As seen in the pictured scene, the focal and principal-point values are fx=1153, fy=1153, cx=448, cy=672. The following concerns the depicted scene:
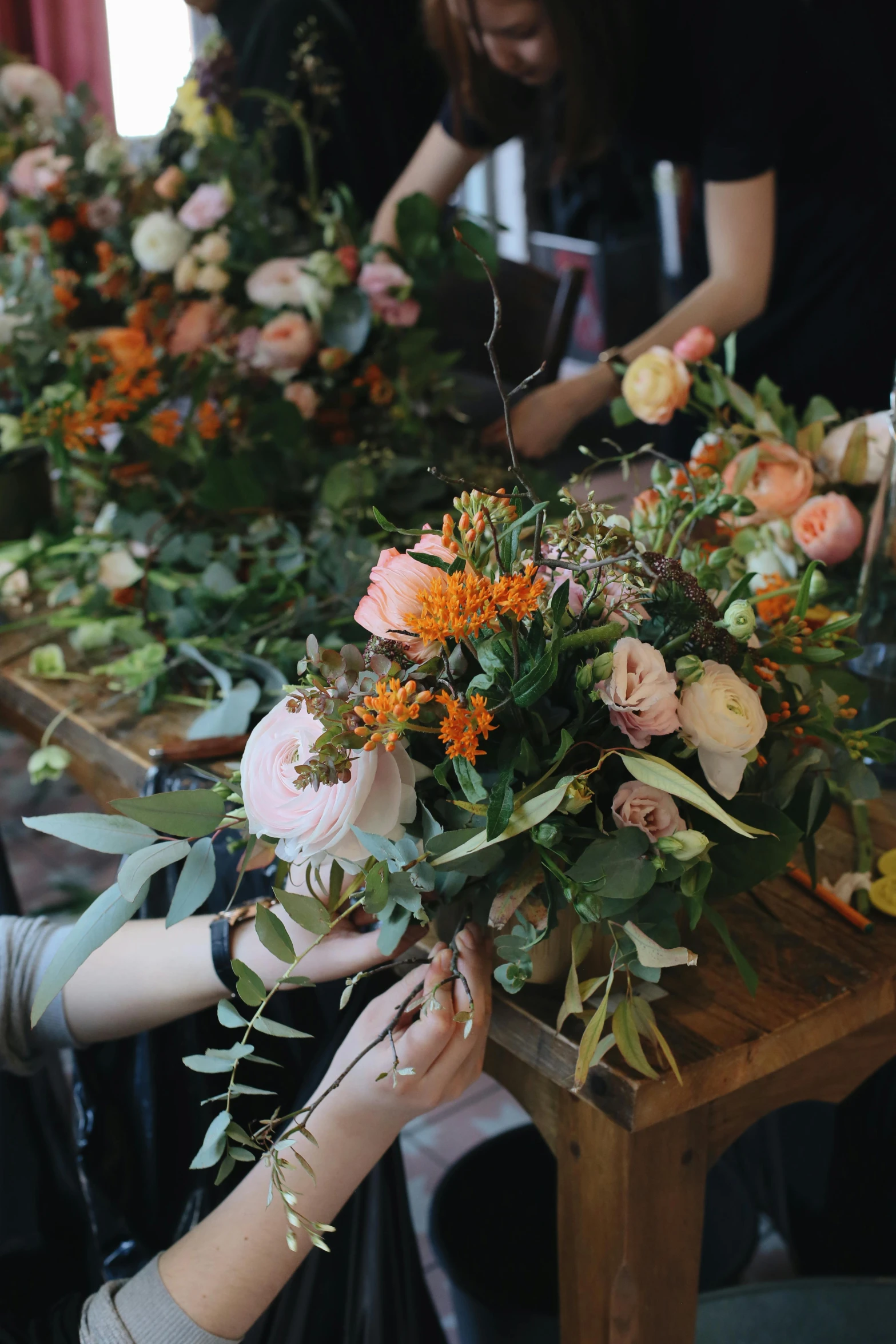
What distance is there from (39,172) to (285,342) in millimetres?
543

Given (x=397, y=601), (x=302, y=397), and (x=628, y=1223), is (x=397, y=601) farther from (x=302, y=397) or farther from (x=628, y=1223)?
(x=302, y=397)

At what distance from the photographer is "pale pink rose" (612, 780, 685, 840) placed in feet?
1.94

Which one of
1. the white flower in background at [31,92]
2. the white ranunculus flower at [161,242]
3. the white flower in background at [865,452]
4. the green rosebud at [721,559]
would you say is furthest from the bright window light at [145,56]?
the green rosebud at [721,559]

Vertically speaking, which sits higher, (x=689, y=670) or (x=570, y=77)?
(x=570, y=77)

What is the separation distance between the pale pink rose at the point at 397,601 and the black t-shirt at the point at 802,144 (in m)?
1.25

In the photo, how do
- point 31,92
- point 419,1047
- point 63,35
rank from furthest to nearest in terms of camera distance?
point 63,35
point 31,92
point 419,1047

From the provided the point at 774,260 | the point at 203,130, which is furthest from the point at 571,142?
the point at 203,130

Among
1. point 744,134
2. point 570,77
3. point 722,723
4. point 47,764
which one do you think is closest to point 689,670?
point 722,723

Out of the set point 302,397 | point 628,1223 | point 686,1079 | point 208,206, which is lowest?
point 628,1223

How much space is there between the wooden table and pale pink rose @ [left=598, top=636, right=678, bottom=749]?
0.73 ft

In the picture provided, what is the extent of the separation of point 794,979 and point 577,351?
4.01 metres

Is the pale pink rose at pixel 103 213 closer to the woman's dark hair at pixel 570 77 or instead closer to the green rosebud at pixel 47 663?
the woman's dark hair at pixel 570 77

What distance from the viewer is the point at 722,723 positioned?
0.59m

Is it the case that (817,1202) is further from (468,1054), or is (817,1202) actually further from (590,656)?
(590,656)
